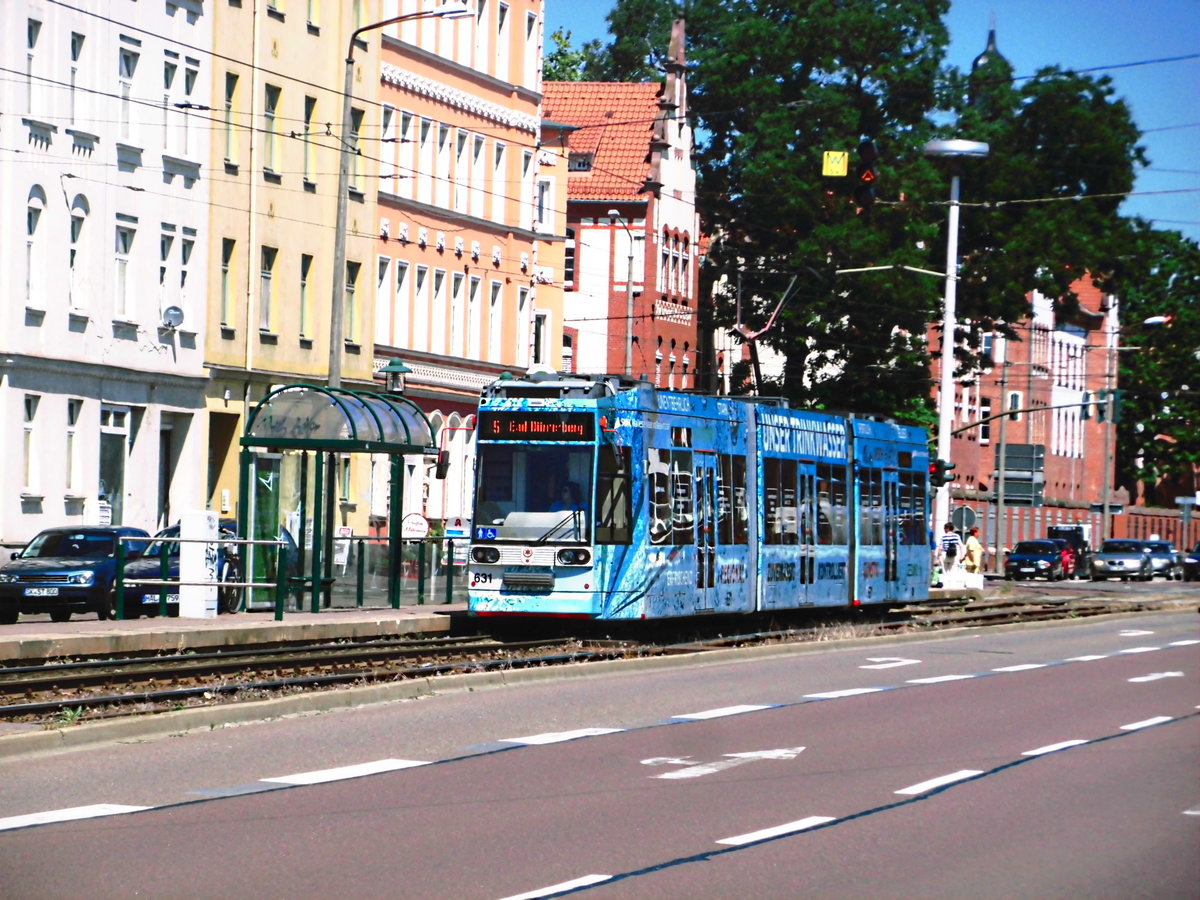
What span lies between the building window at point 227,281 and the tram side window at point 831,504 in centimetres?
1927

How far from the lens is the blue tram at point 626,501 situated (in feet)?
94.0

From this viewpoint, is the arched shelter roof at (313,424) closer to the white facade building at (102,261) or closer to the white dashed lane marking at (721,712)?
the white facade building at (102,261)

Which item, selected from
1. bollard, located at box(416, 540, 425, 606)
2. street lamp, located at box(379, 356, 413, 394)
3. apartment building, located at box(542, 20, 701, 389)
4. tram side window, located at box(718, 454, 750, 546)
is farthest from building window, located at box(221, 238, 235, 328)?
apartment building, located at box(542, 20, 701, 389)

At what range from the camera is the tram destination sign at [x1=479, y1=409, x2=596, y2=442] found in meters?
28.7

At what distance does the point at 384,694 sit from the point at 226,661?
493 cm

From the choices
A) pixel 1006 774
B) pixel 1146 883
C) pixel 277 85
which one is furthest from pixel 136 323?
pixel 1146 883

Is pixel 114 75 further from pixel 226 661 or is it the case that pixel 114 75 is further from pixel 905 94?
pixel 905 94

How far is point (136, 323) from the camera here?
47.3 metres

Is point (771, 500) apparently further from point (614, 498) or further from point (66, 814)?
point (66, 814)

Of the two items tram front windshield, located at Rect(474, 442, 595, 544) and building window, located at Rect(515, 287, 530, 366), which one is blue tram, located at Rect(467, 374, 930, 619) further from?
building window, located at Rect(515, 287, 530, 366)

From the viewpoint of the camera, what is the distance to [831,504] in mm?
35344

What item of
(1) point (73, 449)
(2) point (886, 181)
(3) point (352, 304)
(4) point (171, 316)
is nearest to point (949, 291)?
(2) point (886, 181)

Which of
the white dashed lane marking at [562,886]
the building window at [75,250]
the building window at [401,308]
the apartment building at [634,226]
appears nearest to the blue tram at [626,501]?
the building window at [75,250]

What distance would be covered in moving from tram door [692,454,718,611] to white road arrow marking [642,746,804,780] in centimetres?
1342
